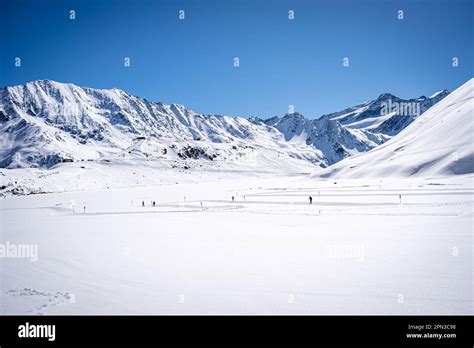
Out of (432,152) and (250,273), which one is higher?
(432,152)

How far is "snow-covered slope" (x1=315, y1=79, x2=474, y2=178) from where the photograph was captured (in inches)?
3742

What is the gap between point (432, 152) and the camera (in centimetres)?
10812

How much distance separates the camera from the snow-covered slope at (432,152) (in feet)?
312

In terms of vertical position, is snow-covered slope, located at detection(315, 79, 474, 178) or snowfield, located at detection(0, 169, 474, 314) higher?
snow-covered slope, located at detection(315, 79, 474, 178)

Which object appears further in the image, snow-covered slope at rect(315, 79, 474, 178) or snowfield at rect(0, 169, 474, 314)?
snow-covered slope at rect(315, 79, 474, 178)

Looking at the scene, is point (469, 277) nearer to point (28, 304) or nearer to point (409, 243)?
point (409, 243)

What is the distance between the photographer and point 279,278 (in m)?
11.6

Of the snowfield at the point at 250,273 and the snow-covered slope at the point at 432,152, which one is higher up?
the snow-covered slope at the point at 432,152

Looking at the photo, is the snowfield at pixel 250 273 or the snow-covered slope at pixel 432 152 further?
the snow-covered slope at pixel 432 152

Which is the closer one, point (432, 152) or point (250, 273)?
point (250, 273)

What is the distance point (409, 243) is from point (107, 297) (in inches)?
586

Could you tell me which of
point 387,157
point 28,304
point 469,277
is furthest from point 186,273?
point 387,157
